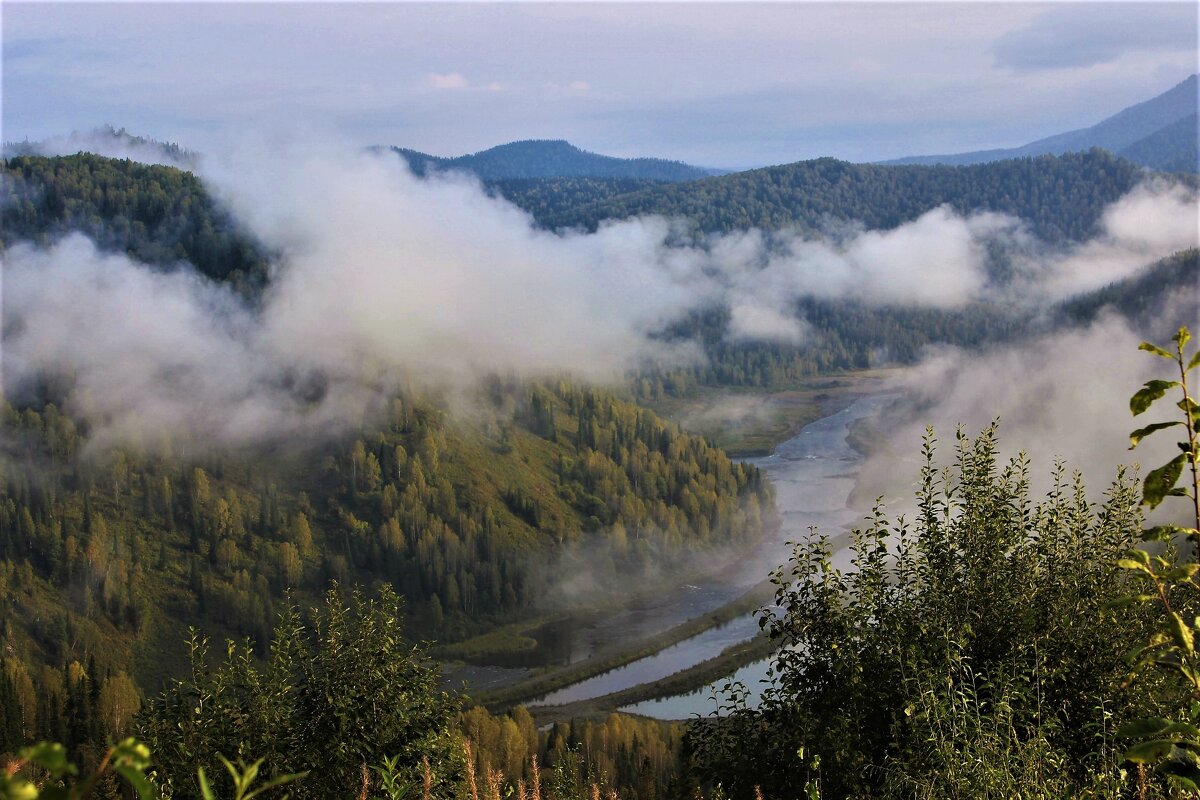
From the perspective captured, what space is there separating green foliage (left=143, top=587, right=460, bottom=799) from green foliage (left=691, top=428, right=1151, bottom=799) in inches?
245

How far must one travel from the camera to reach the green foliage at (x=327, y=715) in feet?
65.9

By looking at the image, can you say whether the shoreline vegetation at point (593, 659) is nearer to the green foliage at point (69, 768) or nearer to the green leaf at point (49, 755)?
the green foliage at point (69, 768)

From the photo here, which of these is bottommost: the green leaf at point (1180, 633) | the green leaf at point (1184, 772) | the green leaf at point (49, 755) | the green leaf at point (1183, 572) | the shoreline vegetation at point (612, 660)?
the shoreline vegetation at point (612, 660)

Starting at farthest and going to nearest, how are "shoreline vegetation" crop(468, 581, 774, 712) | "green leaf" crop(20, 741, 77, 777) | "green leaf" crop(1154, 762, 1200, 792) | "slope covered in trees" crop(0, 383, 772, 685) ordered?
"slope covered in trees" crop(0, 383, 772, 685) < "shoreline vegetation" crop(468, 581, 774, 712) < "green leaf" crop(1154, 762, 1200, 792) < "green leaf" crop(20, 741, 77, 777)

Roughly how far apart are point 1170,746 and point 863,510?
190 m

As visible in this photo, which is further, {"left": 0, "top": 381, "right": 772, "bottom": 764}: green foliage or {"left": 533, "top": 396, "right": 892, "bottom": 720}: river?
{"left": 0, "top": 381, "right": 772, "bottom": 764}: green foliage

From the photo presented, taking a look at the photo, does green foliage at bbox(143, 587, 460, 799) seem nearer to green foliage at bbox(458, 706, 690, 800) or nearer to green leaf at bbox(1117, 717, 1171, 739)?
green leaf at bbox(1117, 717, 1171, 739)

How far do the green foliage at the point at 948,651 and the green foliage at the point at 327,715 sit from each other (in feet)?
20.4

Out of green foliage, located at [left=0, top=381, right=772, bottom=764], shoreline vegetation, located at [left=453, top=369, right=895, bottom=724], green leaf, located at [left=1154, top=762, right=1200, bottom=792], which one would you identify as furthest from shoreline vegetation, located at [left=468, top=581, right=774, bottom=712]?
green leaf, located at [left=1154, top=762, right=1200, bottom=792]

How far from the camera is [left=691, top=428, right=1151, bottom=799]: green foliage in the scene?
14156 mm

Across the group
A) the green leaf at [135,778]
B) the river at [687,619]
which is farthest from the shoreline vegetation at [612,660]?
the green leaf at [135,778]

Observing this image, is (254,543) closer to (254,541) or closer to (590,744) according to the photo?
(254,541)

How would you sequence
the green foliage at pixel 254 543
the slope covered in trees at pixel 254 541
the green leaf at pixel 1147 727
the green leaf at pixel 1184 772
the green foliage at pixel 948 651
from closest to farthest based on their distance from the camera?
1. the green leaf at pixel 1147 727
2. the green leaf at pixel 1184 772
3. the green foliage at pixel 948 651
4. the green foliage at pixel 254 543
5. the slope covered in trees at pixel 254 541

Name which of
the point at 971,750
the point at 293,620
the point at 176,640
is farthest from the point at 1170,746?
the point at 176,640
